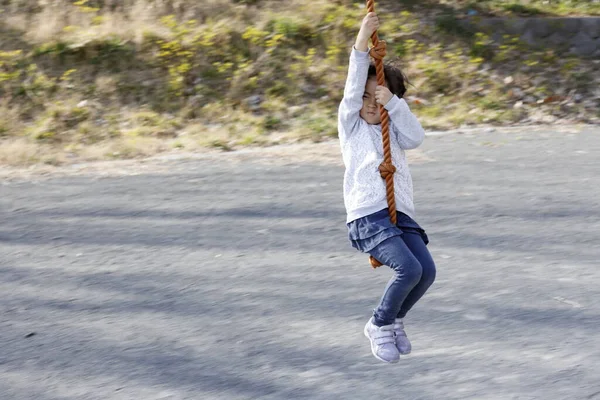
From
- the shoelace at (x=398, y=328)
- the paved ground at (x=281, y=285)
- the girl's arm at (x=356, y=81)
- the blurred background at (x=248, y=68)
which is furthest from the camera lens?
the blurred background at (x=248, y=68)

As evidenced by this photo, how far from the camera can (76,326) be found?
438 cm

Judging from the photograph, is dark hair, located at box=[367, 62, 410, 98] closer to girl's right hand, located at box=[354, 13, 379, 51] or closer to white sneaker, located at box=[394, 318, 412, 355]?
girl's right hand, located at box=[354, 13, 379, 51]

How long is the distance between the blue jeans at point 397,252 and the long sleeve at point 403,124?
29cm

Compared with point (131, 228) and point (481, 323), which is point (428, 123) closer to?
point (131, 228)

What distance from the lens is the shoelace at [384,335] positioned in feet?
11.5

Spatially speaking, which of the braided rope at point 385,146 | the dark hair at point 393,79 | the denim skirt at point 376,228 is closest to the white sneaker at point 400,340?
the denim skirt at point 376,228

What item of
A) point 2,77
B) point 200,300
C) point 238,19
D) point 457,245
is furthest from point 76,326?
point 238,19

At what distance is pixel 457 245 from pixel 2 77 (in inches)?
262

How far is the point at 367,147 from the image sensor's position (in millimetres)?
3451

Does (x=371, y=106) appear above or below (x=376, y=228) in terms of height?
above

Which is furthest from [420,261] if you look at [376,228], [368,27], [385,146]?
[368,27]

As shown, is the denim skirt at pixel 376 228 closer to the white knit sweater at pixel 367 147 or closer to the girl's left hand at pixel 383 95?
the white knit sweater at pixel 367 147

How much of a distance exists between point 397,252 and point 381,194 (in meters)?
0.23

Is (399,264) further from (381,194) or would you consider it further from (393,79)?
(393,79)
